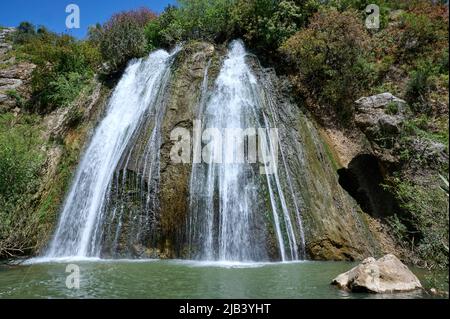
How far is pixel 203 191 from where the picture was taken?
47.2 feet

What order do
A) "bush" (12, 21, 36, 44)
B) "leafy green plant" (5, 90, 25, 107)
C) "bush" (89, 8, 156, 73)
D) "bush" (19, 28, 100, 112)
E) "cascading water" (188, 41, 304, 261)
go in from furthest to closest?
"bush" (12, 21, 36, 44), "leafy green plant" (5, 90, 25, 107), "bush" (19, 28, 100, 112), "bush" (89, 8, 156, 73), "cascading water" (188, 41, 304, 261)

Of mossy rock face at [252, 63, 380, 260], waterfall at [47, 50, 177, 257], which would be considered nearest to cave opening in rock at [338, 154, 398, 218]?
mossy rock face at [252, 63, 380, 260]

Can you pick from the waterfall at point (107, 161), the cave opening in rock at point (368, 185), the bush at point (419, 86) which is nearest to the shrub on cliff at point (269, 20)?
the waterfall at point (107, 161)

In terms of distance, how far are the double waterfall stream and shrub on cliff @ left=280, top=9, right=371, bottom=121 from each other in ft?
7.81

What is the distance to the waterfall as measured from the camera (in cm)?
1480

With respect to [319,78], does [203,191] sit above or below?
below

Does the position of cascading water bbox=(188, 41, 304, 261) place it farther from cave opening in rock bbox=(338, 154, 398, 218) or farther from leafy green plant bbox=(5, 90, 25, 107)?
leafy green plant bbox=(5, 90, 25, 107)

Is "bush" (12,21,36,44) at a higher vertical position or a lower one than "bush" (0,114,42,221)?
higher

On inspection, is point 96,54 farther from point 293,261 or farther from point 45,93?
point 293,261

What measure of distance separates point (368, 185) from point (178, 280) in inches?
336

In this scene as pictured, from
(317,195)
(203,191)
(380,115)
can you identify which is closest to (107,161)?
(203,191)

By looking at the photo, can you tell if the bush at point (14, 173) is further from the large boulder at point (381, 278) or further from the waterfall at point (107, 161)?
the large boulder at point (381, 278)

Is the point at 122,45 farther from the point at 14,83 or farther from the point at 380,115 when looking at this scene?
the point at 380,115

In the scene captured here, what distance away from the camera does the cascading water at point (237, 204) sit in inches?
521
